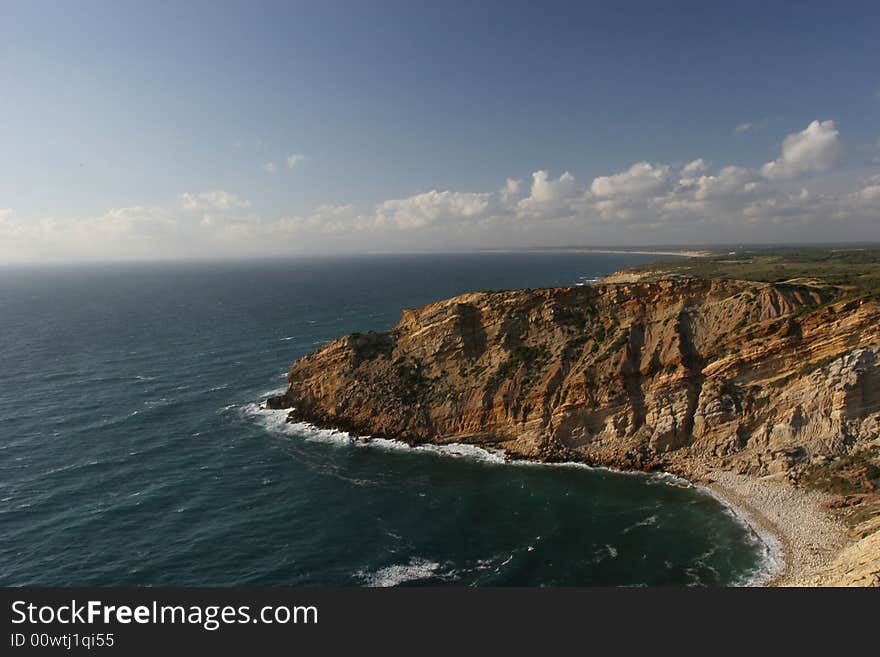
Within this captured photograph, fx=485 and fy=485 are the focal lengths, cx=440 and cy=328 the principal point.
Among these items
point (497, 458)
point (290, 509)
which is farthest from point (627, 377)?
point (290, 509)

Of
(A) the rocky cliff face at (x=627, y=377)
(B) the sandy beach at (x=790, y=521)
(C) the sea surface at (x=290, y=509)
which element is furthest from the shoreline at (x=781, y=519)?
(A) the rocky cliff face at (x=627, y=377)

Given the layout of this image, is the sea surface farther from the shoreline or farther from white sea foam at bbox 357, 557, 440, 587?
the shoreline

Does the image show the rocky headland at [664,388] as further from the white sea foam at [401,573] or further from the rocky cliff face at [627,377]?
the white sea foam at [401,573]

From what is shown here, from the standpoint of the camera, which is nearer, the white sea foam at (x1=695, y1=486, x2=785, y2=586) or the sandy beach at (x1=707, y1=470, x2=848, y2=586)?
the white sea foam at (x1=695, y1=486, x2=785, y2=586)

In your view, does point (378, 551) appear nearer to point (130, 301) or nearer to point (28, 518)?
point (28, 518)

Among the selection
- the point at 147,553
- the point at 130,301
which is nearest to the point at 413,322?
the point at 147,553

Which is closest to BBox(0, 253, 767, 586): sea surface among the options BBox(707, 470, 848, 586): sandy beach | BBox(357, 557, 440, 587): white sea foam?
BBox(357, 557, 440, 587): white sea foam

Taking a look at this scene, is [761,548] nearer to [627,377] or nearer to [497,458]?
[627,377]
